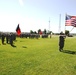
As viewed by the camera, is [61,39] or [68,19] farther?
[68,19]

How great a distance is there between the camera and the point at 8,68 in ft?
35.3

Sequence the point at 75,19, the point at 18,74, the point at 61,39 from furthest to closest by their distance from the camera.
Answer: the point at 75,19 → the point at 61,39 → the point at 18,74

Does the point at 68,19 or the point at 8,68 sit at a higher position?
the point at 68,19

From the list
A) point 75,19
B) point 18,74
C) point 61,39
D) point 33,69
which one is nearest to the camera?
point 18,74

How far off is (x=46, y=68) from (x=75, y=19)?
60.4ft

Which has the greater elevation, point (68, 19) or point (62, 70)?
point (68, 19)

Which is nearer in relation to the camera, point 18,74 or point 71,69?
point 18,74

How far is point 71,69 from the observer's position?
36.3ft

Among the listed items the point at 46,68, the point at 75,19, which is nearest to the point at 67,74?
the point at 46,68

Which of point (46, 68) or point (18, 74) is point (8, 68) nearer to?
point (18, 74)

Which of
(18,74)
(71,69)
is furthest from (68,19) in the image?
(18,74)

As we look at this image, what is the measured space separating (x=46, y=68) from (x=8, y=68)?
2147 mm

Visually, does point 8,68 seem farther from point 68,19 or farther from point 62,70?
point 68,19

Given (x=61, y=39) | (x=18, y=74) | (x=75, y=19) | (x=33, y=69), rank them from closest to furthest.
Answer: (x=18, y=74) → (x=33, y=69) → (x=61, y=39) → (x=75, y=19)
